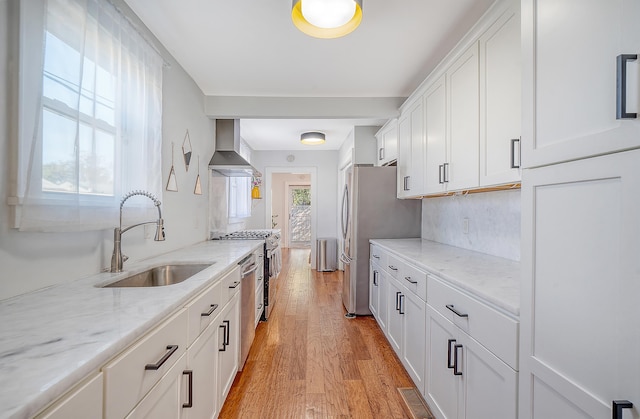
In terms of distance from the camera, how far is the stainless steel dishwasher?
6.98 feet

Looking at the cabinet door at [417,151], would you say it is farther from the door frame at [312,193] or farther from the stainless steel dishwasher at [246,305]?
the door frame at [312,193]

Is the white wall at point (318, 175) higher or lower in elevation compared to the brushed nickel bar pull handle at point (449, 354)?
higher

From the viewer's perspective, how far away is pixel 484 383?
1.15m

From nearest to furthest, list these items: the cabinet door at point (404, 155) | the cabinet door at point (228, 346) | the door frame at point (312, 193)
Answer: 1. the cabinet door at point (228, 346)
2. the cabinet door at point (404, 155)
3. the door frame at point (312, 193)

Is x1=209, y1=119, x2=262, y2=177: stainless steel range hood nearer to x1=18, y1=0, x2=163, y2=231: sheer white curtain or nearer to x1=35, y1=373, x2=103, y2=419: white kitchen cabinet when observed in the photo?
x1=18, y1=0, x2=163, y2=231: sheer white curtain

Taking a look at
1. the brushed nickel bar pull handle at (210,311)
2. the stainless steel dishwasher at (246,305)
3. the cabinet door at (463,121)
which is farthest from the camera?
the stainless steel dishwasher at (246,305)

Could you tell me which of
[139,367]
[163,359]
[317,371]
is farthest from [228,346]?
[139,367]

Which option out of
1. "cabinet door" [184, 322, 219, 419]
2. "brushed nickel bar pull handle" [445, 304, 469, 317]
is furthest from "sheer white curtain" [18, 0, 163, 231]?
"brushed nickel bar pull handle" [445, 304, 469, 317]

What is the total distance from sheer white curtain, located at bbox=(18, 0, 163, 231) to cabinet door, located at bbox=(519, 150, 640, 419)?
177 cm

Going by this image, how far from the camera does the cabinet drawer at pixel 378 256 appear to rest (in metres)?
2.68

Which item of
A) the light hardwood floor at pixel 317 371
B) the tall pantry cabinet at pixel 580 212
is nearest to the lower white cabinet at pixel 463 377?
the tall pantry cabinet at pixel 580 212

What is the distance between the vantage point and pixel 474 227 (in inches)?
87.5

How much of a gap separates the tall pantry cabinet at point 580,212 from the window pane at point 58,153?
5.79ft

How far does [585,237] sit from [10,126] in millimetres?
1844
